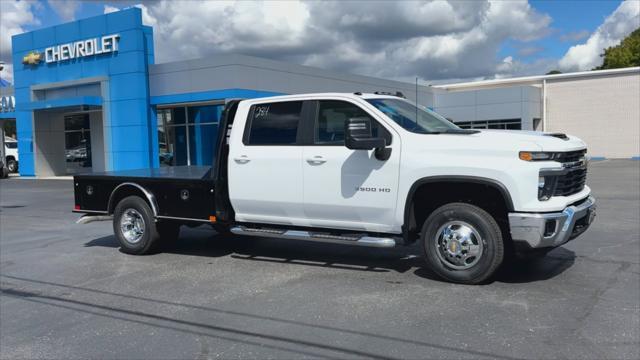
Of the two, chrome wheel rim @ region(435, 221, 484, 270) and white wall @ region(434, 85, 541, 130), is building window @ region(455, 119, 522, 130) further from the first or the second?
chrome wheel rim @ region(435, 221, 484, 270)

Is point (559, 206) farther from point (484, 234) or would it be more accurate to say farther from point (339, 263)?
point (339, 263)

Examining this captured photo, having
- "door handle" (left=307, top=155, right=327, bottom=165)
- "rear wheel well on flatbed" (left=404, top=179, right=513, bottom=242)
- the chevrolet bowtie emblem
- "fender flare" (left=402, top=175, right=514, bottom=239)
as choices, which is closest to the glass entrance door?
the chevrolet bowtie emblem

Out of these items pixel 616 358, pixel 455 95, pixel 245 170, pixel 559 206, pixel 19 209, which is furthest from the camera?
pixel 455 95

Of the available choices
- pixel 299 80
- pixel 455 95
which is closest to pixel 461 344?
pixel 299 80

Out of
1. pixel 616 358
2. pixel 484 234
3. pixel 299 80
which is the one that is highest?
pixel 299 80

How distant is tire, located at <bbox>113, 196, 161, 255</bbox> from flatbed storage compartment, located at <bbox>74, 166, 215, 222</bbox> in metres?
0.15

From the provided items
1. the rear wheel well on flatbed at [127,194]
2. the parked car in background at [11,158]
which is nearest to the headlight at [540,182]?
the rear wheel well on flatbed at [127,194]

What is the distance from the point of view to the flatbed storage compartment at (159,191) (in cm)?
784

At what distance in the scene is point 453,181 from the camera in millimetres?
6203

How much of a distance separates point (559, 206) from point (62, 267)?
6368 mm

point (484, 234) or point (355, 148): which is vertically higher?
point (355, 148)

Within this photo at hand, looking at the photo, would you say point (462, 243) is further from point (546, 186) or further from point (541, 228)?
point (546, 186)

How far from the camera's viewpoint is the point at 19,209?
1598 cm

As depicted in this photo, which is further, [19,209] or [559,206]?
[19,209]
